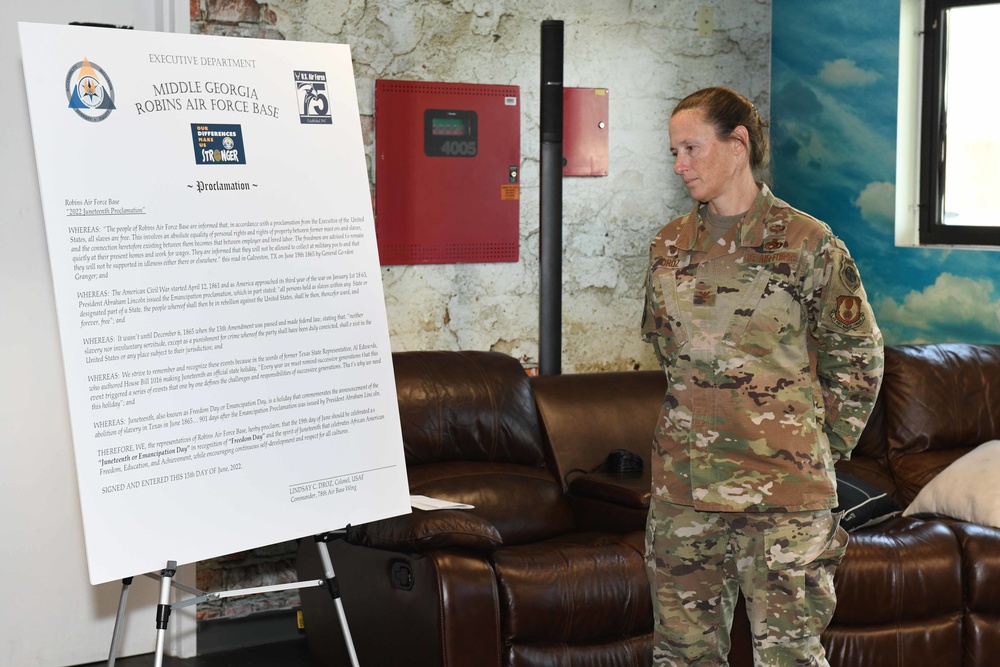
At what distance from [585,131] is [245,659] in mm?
2362

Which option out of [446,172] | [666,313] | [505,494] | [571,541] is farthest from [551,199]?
[666,313]

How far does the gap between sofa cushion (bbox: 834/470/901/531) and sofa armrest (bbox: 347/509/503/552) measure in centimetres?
116

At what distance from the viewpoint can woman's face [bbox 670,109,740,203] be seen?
2.23m

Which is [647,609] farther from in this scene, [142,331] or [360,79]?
[360,79]

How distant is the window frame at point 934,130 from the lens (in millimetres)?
4102

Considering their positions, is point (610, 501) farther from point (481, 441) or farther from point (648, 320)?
point (648, 320)

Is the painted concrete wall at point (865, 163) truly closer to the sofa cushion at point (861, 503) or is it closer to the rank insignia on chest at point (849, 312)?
the sofa cushion at point (861, 503)

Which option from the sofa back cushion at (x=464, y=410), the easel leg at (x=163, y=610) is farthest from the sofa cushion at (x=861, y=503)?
the easel leg at (x=163, y=610)

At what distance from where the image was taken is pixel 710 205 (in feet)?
7.56

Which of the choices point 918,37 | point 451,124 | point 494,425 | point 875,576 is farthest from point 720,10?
point 875,576

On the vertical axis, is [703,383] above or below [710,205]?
below

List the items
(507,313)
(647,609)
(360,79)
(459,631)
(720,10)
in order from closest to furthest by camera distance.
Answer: (459,631), (647,609), (360,79), (507,313), (720,10)

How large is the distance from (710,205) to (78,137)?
1283mm

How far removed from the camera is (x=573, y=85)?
436cm
